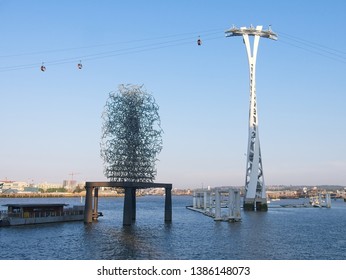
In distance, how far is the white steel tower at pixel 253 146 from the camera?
129 m

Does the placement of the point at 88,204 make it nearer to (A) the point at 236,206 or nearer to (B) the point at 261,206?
(A) the point at 236,206

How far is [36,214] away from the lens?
8012 cm

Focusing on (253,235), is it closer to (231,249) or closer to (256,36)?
(231,249)

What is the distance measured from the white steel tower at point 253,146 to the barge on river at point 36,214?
5871cm

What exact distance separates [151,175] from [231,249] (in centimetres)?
3544

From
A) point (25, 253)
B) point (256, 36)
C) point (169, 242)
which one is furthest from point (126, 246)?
point (256, 36)

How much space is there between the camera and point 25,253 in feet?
151

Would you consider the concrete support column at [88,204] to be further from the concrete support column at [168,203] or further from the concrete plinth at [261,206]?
the concrete plinth at [261,206]

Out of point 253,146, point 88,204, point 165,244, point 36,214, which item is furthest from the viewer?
point 253,146

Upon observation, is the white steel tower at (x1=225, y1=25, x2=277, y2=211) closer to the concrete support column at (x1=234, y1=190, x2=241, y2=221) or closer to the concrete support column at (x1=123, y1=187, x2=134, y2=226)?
the concrete support column at (x1=234, y1=190, x2=241, y2=221)

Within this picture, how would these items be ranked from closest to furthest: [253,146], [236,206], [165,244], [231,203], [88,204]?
[165,244]
[88,204]
[231,203]
[236,206]
[253,146]

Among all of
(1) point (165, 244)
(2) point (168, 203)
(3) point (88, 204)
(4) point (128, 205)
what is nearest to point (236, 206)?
(2) point (168, 203)

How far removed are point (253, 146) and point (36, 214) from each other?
7215 cm

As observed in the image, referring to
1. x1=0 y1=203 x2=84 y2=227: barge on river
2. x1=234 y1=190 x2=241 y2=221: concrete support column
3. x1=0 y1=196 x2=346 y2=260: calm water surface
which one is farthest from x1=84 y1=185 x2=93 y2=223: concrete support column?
x1=234 y1=190 x2=241 y2=221: concrete support column
